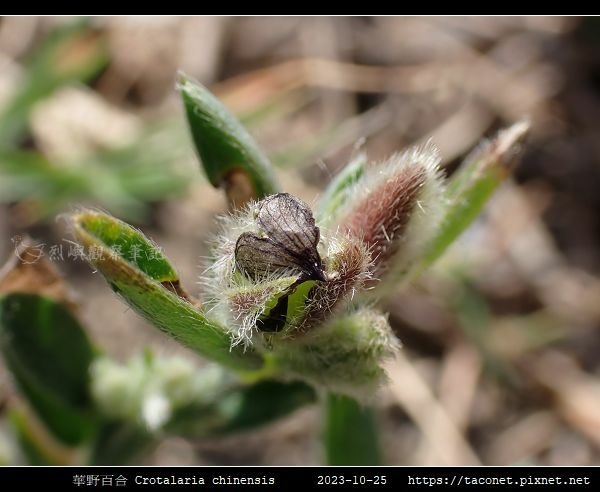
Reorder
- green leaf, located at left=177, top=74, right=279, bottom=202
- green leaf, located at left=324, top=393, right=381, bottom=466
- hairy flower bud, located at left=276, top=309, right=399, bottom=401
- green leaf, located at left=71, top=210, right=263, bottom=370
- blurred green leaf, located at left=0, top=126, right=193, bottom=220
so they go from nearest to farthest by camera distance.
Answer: green leaf, located at left=71, top=210, right=263, bottom=370, hairy flower bud, located at left=276, top=309, right=399, bottom=401, green leaf, located at left=177, top=74, right=279, bottom=202, green leaf, located at left=324, top=393, right=381, bottom=466, blurred green leaf, located at left=0, top=126, right=193, bottom=220

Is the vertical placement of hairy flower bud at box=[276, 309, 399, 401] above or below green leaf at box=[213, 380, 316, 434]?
below

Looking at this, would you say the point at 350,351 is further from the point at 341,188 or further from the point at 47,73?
the point at 47,73

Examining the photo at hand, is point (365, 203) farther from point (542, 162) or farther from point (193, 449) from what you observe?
point (542, 162)

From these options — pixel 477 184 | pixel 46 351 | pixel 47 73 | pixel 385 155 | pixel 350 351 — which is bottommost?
pixel 350 351

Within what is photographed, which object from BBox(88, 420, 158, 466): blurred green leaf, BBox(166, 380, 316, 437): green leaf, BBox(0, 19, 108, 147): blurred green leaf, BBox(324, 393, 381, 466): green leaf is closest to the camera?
BBox(166, 380, 316, 437): green leaf

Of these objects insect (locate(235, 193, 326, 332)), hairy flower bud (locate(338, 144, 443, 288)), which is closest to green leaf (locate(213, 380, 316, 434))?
hairy flower bud (locate(338, 144, 443, 288))

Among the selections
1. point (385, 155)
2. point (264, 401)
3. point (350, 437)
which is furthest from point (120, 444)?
point (385, 155)

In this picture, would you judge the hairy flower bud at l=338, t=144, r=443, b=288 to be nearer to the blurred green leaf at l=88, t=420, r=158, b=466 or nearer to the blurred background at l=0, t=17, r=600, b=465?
the blurred green leaf at l=88, t=420, r=158, b=466
